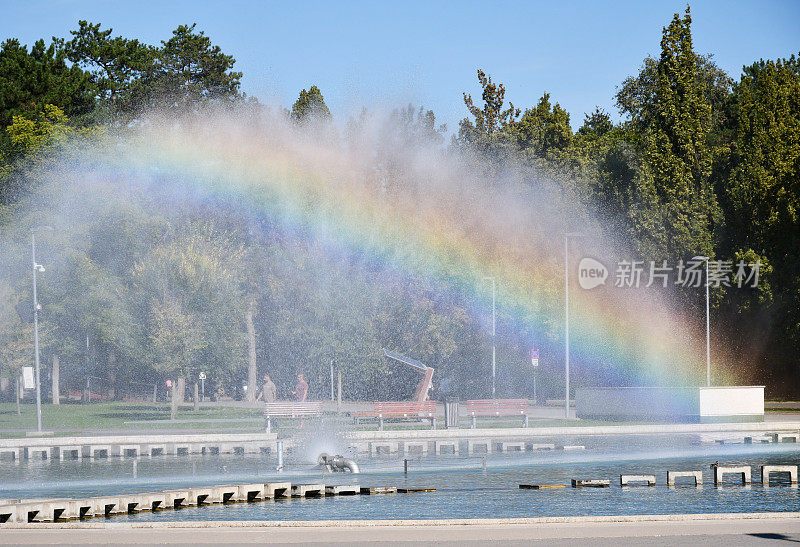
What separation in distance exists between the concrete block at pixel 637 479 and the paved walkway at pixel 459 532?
7.31m

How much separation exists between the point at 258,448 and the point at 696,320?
3597 centimetres

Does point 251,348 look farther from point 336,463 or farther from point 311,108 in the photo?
point 336,463

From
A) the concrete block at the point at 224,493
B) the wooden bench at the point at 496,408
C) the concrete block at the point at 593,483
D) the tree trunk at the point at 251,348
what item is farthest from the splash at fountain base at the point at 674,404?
the concrete block at the point at 224,493

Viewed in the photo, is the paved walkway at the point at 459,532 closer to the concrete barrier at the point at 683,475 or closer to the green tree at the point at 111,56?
the concrete barrier at the point at 683,475

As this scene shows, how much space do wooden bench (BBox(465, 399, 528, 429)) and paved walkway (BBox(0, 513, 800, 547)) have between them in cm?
2683

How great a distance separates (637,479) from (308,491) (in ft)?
25.1

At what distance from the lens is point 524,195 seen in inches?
2746

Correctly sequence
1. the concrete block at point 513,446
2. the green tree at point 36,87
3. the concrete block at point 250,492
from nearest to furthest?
the concrete block at point 250,492 < the concrete block at point 513,446 < the green tree at point 36,87

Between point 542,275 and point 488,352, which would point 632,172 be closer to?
point 542,275

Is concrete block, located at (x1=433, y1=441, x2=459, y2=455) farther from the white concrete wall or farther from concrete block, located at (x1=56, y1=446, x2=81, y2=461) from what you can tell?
the white concrete wall

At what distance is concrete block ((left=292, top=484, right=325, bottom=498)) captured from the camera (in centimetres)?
2338

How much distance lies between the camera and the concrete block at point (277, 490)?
23.0m

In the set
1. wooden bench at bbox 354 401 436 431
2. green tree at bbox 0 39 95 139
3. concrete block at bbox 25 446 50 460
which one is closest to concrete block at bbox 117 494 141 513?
concrete block at bbox 25 446 50 460

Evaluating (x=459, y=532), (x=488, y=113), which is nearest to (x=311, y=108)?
(x=488, y=113)
